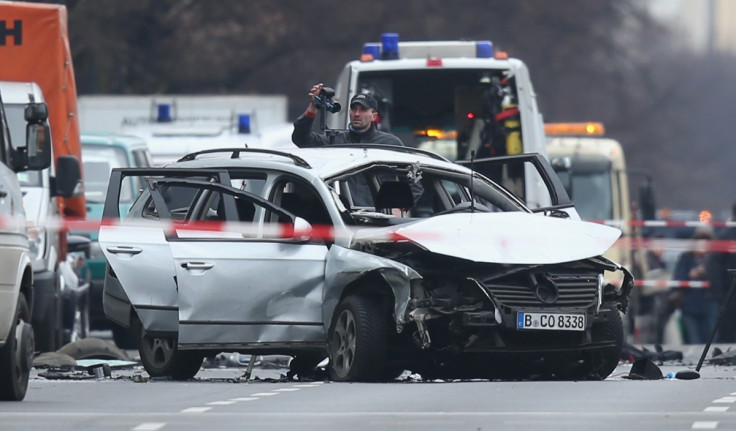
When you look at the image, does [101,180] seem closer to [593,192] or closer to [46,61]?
[46,61]

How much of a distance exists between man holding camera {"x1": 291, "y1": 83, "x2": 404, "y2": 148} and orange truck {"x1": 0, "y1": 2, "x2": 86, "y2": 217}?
3.44m

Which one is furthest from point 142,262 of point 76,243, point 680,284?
point 680,284

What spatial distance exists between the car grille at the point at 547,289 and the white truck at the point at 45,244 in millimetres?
5058

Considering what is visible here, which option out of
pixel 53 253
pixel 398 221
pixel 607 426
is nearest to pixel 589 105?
pixel 53 253

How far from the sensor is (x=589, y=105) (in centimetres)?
5728

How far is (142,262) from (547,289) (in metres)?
2.72

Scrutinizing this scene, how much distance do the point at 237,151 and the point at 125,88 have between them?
3021cm

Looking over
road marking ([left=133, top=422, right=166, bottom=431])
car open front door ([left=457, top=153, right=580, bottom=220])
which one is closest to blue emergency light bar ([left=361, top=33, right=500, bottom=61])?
car open front door ([left=457, top=153, right=580, bottom=220])

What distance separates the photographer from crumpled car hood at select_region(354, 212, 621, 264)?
A: 42.8 ft

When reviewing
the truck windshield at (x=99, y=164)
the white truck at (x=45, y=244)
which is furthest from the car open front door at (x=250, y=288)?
the truck windshield at (x=99, y=164)

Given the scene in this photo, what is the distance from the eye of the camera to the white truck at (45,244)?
17.6 m

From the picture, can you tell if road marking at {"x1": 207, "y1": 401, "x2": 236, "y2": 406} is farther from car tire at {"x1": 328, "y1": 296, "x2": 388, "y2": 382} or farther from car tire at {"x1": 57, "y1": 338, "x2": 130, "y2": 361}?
car tire at {"x1": 57, "y1": 338, "x2": 130, "y2": 361}

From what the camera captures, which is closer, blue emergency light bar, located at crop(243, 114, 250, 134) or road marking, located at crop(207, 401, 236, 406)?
road marking, located at crop(207, 401, 236, 406)

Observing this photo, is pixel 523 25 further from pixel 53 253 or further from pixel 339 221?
pixel 339 221
